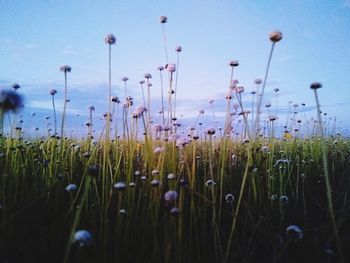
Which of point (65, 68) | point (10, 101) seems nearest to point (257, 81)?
point (65, 68)

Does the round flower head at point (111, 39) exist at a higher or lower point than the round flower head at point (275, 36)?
higher

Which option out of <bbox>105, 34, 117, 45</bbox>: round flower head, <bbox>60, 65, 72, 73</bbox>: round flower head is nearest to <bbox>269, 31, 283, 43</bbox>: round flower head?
<bbox>105, 34, 117, 45</bbox>: round flower head

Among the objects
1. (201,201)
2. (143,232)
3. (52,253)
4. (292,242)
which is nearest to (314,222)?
(292,242)

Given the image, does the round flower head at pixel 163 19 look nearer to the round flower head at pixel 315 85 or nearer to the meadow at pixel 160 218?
the meadow at pixel 160 218

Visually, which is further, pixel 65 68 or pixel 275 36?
pixel 65 68

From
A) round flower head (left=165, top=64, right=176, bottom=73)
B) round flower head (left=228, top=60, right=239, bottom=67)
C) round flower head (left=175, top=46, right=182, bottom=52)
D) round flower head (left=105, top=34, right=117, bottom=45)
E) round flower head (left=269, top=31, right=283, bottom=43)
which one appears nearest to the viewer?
round flower head (left=269, top=31, right=283, bottom=43)

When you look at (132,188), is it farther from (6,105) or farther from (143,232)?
(6,105)

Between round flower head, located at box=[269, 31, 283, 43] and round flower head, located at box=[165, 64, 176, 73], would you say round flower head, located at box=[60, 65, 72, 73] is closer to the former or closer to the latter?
round flower head, located at box=[165, 64, 176, 73]

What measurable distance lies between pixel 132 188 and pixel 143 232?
390mm

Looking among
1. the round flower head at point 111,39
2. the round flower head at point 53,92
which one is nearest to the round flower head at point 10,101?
the round flower head at point 111,39

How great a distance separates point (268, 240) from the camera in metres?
2.45

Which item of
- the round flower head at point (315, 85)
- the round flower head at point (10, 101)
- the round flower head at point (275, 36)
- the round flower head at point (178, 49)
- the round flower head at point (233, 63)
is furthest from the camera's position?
the round flower head at point (178, 49)

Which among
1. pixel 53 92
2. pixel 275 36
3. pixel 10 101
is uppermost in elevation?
pixel 275 36

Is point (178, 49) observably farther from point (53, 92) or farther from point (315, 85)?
point (315, 85)
